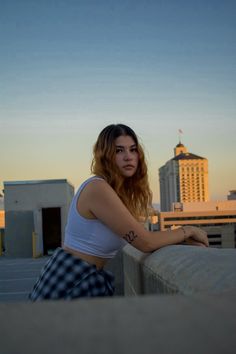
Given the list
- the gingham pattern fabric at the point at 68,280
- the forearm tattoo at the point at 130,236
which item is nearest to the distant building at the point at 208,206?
the forearm tattoo at the point at 130,236

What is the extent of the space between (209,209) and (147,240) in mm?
154380

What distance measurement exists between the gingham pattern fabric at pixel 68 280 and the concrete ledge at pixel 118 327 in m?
1.52

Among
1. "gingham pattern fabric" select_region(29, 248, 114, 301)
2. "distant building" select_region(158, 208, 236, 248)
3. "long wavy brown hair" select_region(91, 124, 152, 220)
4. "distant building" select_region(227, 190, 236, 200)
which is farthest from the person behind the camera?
"distant building" select_region(227, 190, 236, 200)

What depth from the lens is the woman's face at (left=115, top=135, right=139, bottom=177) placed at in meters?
3.04

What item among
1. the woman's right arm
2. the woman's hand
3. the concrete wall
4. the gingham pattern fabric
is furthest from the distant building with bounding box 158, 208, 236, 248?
the gingham pattern fabric

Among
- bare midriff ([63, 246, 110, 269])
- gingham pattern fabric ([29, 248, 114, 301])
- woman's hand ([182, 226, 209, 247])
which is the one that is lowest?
gingham pattern fabric ([29, 248, 114, 301])

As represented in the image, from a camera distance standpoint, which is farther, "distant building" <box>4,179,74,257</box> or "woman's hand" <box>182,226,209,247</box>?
"distant building" <box>4,179,74,257</box>

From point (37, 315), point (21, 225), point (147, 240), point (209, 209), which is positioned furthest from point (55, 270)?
point (209, 209)

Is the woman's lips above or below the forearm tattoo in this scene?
above

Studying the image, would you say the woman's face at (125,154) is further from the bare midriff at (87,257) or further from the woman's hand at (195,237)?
the bare midriff at (87,257)

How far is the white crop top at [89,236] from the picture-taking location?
103 inches

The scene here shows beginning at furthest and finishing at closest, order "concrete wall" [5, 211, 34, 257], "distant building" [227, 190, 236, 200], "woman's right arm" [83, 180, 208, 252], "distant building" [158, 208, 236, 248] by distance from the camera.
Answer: "distant building" [227, 190, 236, 200], "distant building" [158, 208, 236, 248], "concrete wall" [5, 211, 34, 257], "woman's right arm" [83, 180, 208, 252]

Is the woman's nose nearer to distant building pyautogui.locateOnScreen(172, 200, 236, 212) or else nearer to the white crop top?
the white crop top

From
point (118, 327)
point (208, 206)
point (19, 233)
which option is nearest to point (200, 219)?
point (208, 206)
